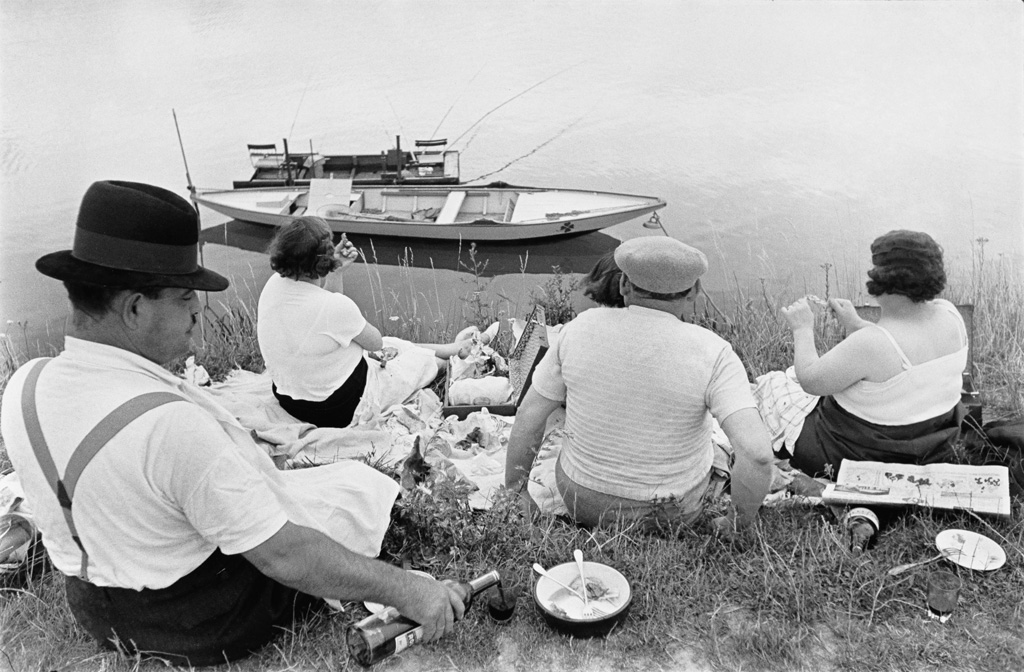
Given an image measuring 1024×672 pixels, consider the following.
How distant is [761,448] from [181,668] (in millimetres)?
1835

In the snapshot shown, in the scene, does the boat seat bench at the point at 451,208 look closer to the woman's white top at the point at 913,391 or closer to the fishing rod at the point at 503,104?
the fishing rod at the point at 503,104

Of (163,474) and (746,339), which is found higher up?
(163,474)

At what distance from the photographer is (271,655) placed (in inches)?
86.1

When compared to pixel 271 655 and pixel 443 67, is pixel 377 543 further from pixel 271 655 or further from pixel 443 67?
pixel 443 67

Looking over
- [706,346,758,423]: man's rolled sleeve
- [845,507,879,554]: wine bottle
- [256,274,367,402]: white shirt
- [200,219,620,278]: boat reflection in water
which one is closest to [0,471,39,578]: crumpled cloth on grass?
[256,274,367,402]: white shirt

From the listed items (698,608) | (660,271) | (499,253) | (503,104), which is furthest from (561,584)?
(503,104)

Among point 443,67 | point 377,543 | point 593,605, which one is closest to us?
point 593,605

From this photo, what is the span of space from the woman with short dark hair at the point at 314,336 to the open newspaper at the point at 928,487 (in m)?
2.41

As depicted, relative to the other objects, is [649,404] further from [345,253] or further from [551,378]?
[345,253]

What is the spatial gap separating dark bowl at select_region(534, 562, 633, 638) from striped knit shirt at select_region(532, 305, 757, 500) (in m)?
0.38

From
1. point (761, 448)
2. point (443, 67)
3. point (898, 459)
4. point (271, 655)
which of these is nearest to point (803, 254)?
point (898, 459)

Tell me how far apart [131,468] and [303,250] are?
213cm

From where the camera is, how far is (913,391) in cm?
302

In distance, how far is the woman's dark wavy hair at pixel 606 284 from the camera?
2799 mm
